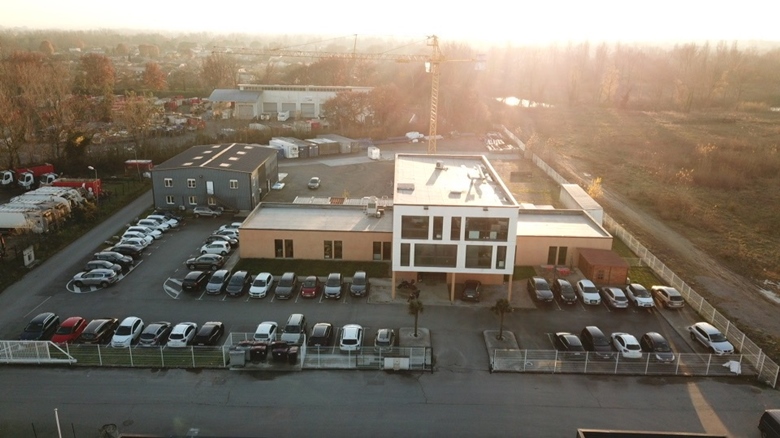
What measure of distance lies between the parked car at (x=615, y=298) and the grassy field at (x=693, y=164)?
10.3 meters

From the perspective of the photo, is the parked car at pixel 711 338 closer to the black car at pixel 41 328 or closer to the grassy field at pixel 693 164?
the grassy field at pixel 693 164

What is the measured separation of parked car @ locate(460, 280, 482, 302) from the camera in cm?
2555

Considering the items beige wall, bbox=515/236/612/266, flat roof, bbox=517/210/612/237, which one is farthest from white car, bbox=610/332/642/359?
flat roof, bbox=517/210/612/237

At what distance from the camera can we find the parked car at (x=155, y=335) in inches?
838

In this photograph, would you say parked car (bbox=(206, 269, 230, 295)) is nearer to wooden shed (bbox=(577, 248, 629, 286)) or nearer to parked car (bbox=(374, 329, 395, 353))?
parked car (bbox=(374, 329, 395, 353))

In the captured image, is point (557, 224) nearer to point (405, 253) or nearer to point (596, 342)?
point (405, 253)

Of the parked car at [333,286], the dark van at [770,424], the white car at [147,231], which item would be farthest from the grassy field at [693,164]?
the white car at [147,231]

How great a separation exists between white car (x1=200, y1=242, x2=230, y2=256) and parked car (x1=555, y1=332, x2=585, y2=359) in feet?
60.0

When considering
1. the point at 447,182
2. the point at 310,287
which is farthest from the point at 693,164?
the point at 310,287

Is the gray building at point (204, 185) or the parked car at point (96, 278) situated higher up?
the gray building at point (204, 185)

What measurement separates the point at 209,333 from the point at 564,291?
51.5ft

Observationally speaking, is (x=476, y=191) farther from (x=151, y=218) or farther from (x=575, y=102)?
(x=575, y=102)

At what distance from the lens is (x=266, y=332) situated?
856 inches

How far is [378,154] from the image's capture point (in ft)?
184
